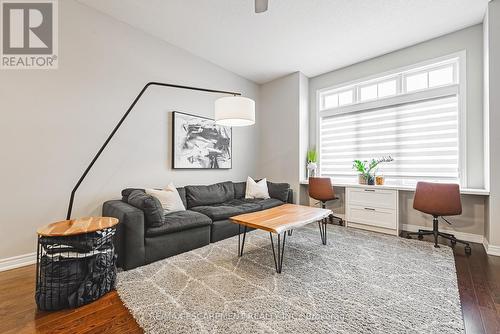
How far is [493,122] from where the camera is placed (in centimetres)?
271

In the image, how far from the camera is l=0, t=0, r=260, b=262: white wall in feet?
7.68

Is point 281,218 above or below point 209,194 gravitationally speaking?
below

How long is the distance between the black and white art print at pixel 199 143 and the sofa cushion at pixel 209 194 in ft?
1.38

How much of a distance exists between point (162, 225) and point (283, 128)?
342cm

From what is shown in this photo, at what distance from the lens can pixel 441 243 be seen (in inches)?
121

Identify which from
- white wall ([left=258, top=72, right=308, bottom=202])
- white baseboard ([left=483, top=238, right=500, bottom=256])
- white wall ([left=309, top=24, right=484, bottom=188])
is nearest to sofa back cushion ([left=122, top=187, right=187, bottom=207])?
white wall ([left=258, top=72, right=308, bottom=202])

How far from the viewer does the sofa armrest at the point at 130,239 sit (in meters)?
2.24

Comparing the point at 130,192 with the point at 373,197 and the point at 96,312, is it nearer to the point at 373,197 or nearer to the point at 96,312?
the point at 96,312

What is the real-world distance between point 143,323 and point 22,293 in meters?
1.28

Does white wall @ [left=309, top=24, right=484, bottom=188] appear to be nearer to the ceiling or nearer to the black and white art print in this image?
the ceiling

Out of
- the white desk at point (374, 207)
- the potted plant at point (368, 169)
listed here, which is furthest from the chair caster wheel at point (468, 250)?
the potted plant at point (368, 169)

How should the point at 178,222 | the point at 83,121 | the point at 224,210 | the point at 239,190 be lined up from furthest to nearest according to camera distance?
the point at 239,190
the point at 224,210
the point at 83,121
the point at 178,222

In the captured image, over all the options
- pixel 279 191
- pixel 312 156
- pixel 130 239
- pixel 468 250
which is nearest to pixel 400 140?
pixel 312 156

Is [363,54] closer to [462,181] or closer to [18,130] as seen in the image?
[462,181]
